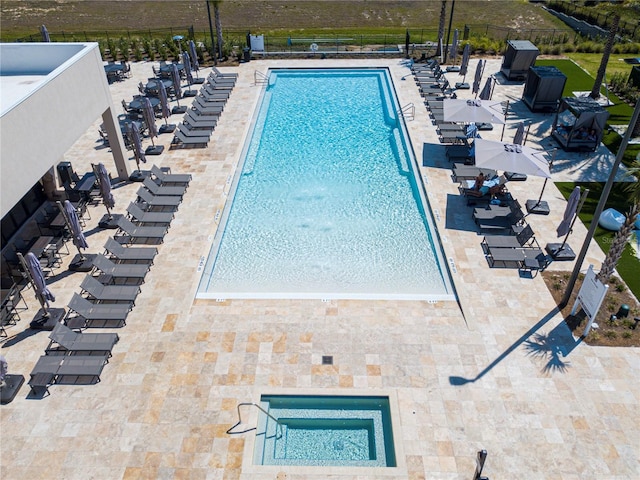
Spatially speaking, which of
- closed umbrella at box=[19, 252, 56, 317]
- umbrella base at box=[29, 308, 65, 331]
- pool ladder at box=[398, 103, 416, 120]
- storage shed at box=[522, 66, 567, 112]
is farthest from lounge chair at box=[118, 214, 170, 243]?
storage shed at box=[522, 66, 567, 112]

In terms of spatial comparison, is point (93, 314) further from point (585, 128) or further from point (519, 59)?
point (519, 59)

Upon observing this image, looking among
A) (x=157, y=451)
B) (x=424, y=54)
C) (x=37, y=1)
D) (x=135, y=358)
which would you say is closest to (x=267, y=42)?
(x=424, y=54)

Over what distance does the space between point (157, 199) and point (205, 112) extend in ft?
28.3

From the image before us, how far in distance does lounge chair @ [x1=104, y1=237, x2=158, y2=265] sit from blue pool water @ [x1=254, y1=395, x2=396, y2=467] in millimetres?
6682

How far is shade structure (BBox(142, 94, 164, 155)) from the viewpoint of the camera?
2080cm

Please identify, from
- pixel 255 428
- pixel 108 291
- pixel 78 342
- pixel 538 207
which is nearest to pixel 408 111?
pixel 538 207

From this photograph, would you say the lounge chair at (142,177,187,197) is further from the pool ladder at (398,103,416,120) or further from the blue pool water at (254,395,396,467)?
the pool ladder at (398,103,416,120)

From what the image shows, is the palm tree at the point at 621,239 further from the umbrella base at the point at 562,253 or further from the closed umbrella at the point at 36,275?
the closed umbrella at the point at 36,275

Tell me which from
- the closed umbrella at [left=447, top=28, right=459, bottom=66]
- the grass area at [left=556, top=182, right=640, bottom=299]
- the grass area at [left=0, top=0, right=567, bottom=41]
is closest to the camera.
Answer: the grass area at [left=556, top=182, right=640, bottom=299]

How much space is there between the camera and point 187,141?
22.3 meters

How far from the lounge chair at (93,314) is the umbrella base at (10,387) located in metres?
1.84

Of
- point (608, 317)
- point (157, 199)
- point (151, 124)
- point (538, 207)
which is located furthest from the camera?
point (151, 124)

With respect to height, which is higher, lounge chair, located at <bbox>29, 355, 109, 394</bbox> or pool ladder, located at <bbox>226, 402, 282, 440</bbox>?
lounge chair, located at <bbox>29, 355, 109, 394</bbox>

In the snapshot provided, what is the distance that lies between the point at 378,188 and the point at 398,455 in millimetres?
11970
